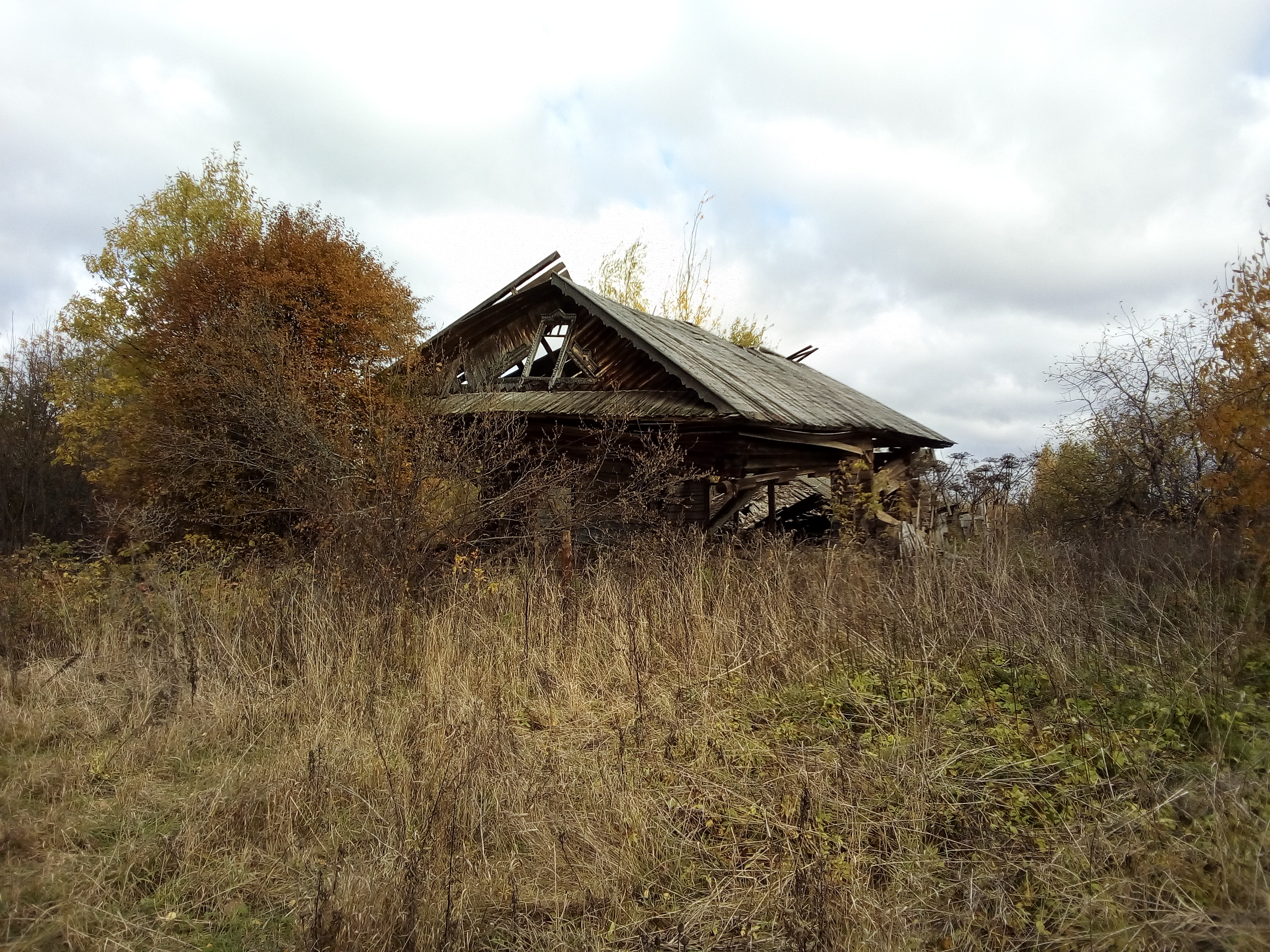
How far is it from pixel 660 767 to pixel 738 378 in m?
8.59

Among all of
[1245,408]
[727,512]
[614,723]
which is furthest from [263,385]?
[1245,408]

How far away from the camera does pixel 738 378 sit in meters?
11.7

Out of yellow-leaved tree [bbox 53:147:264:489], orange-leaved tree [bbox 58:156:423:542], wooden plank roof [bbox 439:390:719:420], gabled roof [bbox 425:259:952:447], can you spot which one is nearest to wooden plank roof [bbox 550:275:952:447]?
gabled roof [bbox 425:259:952:447]

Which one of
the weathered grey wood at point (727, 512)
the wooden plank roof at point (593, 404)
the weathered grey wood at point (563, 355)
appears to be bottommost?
the weathered grey wood at point (727, 512)

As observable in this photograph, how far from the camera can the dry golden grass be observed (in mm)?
2807

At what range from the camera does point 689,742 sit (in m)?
4.05

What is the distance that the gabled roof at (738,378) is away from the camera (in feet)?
33.2

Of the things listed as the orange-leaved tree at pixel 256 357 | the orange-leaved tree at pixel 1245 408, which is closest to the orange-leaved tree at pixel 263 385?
the orange-leaved tree at pixel 256 357

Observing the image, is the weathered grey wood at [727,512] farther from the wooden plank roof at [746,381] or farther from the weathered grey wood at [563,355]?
the weathered grey wood at [563,355]

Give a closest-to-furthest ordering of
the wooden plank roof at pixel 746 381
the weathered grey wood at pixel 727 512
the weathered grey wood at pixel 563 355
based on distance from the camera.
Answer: the wooden plank roof at pixel 746 381, the weathered grey wood at pixel 727 512, the weathered grey wood at pixel 563 355

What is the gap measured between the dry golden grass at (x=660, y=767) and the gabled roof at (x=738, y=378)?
436cm

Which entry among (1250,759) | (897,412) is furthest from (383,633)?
(897,412)

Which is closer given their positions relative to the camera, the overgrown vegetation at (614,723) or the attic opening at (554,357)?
the overgrown vegetation at (614,723)

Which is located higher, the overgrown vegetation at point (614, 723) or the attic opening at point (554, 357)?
the attic opening at point (554, 357)
